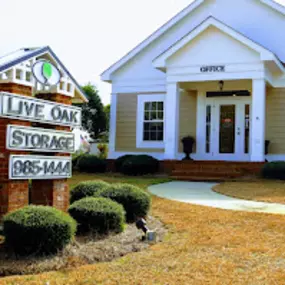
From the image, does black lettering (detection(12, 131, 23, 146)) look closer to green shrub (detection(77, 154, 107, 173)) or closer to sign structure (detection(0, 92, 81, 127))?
sign structure (detection(0, 92, 81, 127))

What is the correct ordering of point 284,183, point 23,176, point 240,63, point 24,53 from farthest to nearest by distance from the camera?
point 240,63, point 284,183, point 24,53, point 23,176

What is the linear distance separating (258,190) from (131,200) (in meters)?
5.24

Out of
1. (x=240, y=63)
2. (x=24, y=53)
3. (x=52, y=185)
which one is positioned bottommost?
(x=52, y=185)

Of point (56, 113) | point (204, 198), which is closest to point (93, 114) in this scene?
point (204, 198)

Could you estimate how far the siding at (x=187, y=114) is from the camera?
1917cm

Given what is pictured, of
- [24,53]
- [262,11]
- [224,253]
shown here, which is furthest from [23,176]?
[262,11]

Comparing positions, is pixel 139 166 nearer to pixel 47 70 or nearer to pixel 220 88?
pixel 220 88

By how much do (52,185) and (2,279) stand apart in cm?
246

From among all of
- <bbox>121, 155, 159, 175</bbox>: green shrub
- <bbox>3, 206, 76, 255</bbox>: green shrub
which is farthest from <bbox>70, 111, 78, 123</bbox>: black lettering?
<bbox>121, 155, 159, 175</bbox>: green shrub

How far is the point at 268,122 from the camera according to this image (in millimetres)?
17797

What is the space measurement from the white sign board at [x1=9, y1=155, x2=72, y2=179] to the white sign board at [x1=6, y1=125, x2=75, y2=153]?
0.13 meters

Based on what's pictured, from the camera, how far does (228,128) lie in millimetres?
18656

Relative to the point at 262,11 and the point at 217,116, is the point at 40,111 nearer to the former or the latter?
the point at 217,116

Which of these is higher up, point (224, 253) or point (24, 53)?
point (24, 53)
